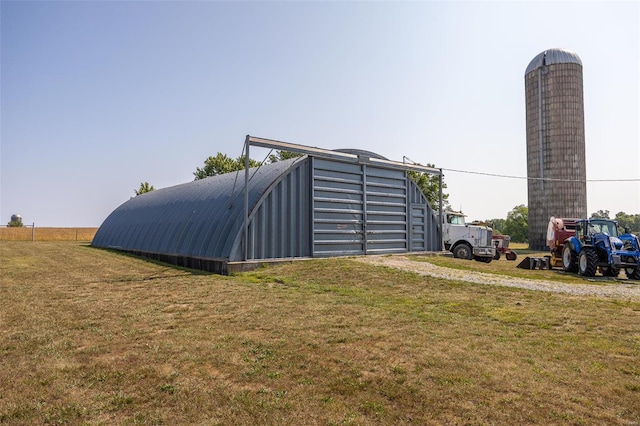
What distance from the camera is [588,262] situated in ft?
65.0

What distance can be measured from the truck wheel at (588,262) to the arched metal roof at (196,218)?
14357 mm

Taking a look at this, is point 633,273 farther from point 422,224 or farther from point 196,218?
point 196,218

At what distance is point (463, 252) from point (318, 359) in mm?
24842

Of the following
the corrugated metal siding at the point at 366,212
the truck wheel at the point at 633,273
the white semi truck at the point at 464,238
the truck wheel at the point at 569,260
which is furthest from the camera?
the white semi truck at the point at 464,238

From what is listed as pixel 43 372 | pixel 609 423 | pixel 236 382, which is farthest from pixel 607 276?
pixel 43 372

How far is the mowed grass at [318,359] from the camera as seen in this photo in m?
4.87

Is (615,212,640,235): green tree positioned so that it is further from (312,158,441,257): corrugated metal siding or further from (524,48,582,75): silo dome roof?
(312,158,441,257): corrugated metal siding

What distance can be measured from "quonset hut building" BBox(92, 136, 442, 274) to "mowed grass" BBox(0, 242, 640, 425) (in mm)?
6624

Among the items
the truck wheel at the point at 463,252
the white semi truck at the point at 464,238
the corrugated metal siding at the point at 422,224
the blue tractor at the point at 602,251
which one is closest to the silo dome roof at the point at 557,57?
the white semi truck at the point at 464,238

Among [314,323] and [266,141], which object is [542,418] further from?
[266,141]

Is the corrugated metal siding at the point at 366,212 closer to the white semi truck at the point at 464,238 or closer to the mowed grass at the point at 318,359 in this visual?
the white semi truck at the point at 464,238

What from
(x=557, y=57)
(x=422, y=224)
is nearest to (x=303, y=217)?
(x=422, y=224)

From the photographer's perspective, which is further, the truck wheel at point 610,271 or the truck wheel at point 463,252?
the truck wheel at point 463,252

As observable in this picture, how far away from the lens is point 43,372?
6.04m
